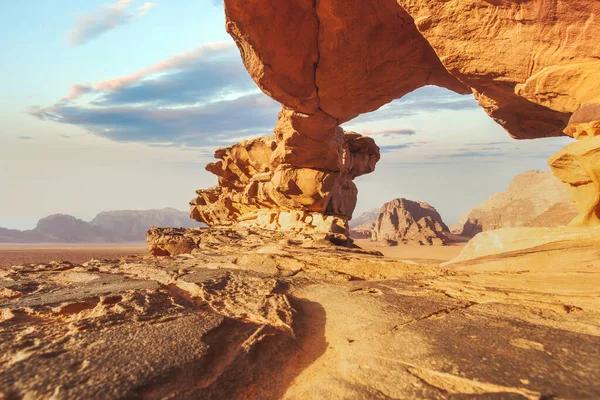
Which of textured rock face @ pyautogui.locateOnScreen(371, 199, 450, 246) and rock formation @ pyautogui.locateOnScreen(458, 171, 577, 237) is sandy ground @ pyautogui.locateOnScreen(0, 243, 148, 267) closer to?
textured rock face @ pyautogui.locateOnScreen(371, 199, 450, 246)

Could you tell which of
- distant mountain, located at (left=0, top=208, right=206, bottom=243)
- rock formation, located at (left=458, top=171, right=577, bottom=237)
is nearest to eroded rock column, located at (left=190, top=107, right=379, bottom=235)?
rock formation, located at (left=458, top=171, right=577, bottom=237)

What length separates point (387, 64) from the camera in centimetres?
873

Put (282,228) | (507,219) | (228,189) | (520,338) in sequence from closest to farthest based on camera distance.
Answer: (520,338) < (282,228) < (228,189) < (507,219)

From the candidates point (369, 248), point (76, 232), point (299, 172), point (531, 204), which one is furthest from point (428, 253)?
point (76, 232)

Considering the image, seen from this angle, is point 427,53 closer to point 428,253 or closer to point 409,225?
point 428,253

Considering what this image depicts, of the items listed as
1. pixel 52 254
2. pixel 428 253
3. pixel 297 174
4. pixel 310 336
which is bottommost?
pixel 428 253

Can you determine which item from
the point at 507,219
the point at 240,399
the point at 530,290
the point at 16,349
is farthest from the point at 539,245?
the point at 507,219

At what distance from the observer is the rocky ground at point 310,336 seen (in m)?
1.77

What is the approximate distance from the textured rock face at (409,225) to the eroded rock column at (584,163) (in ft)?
85.3

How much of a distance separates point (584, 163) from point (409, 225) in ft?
97.4

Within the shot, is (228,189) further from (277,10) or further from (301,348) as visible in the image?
(301,348)

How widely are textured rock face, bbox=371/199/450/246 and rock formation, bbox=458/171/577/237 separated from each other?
4.04 m

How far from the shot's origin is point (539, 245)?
16.7 feet

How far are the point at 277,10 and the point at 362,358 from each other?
7.49m
